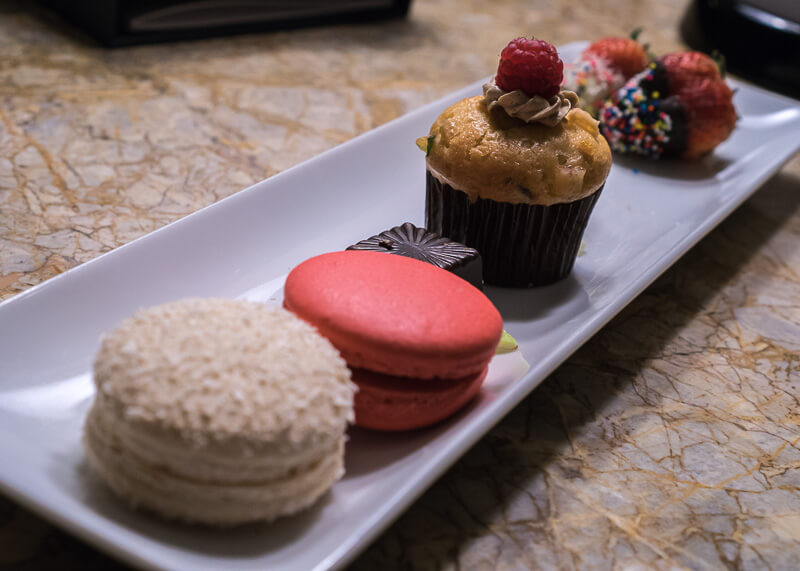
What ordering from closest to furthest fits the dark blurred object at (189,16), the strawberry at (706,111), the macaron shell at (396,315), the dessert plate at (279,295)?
the dessert plate at (279,295)
the macaron shell at (396,315)
the strawberry at (706,111)
the dark blurred object at (189,16)

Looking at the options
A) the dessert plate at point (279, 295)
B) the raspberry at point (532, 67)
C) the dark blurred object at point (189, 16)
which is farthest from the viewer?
the dark blurred object at point (189, 16)

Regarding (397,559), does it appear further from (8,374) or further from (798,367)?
A: (798,367)

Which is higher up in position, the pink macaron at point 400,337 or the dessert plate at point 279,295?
the pink macaron at point 400,337

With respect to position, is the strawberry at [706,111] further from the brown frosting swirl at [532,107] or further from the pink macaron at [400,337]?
the pink macaron at [400,337]

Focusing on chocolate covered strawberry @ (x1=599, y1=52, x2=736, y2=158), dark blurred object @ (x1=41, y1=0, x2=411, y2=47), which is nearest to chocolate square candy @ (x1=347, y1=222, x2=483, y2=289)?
chocolate covered strawberry @ (x1=599, y1=52, x2=736, y2=158)

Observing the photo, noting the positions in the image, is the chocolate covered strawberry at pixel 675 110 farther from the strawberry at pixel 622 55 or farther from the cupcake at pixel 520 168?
the cupcake at pixel 520 168

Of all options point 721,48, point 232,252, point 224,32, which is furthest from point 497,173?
point 721,48

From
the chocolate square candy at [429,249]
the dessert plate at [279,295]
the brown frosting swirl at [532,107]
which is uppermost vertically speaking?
the brown frosting swirl at [532,107]

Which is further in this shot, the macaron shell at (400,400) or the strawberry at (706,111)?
the strawberry at (706,111)

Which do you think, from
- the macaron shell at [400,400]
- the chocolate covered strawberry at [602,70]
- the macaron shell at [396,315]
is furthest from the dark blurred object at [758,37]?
the macaron shell at [400,400]
